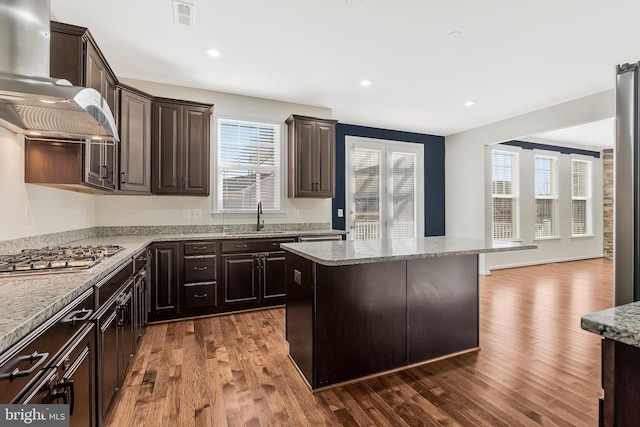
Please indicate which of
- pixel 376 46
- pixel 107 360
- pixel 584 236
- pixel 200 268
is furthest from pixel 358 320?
pixel 584 236

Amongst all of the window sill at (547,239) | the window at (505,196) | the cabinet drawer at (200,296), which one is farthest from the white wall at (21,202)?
the window sill at (547,239)

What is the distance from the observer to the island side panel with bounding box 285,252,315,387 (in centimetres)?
217

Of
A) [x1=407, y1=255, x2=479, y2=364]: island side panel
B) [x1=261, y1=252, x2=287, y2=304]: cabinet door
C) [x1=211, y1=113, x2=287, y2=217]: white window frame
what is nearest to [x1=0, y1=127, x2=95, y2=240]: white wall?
[x1=211, y1=113, x2=287, y2=217]: white window frame

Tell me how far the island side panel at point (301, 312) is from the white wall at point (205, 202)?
2.08m

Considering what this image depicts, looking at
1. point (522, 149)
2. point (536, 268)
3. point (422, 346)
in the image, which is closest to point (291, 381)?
point (422, 346)

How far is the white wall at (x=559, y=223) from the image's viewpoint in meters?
6.43

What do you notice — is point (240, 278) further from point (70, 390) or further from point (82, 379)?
point (70, 390)

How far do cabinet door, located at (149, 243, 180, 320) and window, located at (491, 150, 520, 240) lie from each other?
599 cm

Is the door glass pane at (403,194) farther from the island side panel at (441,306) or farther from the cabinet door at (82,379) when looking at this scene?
the cabinet door at (82,379)

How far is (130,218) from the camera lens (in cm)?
378

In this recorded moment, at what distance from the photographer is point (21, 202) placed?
7.17ft

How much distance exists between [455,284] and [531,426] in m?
1.07

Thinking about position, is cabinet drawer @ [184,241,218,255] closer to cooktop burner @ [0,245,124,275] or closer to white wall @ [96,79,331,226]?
white wall @ [96,79,331,226]

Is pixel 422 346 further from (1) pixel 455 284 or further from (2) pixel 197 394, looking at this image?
(2) pixel 197 394
